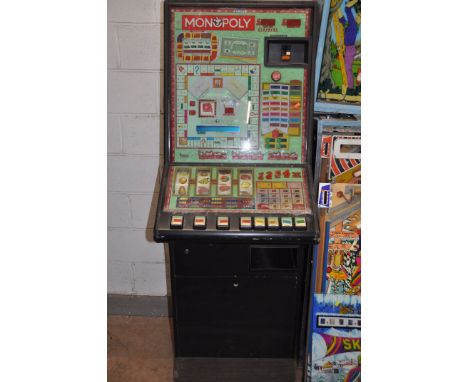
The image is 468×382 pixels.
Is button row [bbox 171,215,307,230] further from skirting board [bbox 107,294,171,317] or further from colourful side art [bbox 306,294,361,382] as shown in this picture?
skirting board [bbox 107,294,171,317]

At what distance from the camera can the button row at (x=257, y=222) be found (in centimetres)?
160

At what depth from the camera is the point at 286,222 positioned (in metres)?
1.63

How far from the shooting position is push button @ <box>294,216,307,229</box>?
1616 mm

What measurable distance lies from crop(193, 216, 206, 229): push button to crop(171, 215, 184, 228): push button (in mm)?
45

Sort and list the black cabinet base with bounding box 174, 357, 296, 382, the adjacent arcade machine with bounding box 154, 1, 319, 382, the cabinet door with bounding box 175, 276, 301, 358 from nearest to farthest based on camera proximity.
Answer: the adjacent arcade machine with bounding box 154, 1, 319, 382 → the cabinet door with bounding box 175, 276, 301, 358 → the black cabinet base with bounding box 174, 357, 296, 382

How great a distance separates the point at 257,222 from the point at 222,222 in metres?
0.12

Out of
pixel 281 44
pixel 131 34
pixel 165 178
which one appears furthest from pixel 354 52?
pixel 131 34

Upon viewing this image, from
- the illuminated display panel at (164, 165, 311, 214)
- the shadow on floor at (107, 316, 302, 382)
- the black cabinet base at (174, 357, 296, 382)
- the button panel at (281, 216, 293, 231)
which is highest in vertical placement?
the illuminated display panel at (164, 165, 311, 214)

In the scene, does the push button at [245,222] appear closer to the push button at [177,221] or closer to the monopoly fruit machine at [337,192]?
the push button at [177,221]

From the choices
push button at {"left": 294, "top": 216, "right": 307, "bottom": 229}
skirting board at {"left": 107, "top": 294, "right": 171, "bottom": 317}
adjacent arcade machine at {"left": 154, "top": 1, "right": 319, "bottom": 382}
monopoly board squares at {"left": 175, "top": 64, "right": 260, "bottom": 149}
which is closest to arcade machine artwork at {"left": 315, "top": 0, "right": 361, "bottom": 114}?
adjacent arcade machine at {"left": 154, "top": 1, "right": 319, "bottom": 382}

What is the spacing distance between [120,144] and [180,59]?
788 millimetres

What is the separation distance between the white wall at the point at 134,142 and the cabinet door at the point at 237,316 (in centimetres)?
74

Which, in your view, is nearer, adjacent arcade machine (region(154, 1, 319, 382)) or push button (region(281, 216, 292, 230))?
push button (region(281, 216, 292, 230))

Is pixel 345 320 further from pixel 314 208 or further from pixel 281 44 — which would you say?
pixel 281 44
